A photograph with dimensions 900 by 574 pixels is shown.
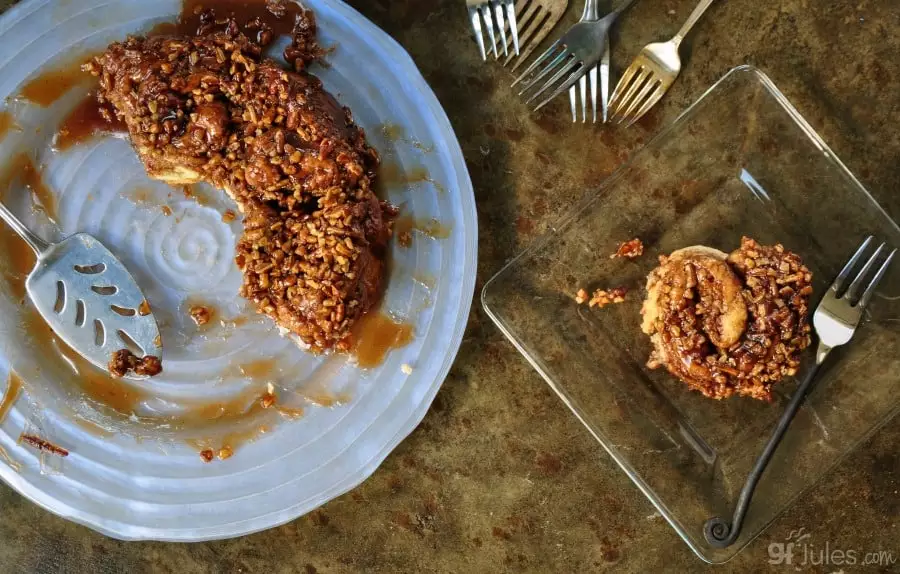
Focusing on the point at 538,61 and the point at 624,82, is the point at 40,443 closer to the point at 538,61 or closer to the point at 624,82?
the point at 538,61

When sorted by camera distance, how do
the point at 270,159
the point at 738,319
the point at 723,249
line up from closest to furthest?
1. the point at 270,159
2. the point at 738,319
3. the point at 723,249

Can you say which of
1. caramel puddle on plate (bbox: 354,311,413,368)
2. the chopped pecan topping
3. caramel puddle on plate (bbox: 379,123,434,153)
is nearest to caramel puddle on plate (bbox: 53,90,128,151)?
the chopped pecan topping

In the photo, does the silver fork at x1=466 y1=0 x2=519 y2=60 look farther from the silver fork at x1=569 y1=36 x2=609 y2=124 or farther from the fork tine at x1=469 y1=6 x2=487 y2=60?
the silver fork at x1=569 y1=36 x2=609 y2=124

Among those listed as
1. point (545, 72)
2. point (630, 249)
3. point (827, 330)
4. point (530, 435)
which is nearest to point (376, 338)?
point (530, 435)

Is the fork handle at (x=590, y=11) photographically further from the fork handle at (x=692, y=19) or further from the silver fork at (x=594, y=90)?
the fork handle at (x=692, y=19)

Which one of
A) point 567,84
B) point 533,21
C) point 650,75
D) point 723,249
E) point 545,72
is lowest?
point 723,249

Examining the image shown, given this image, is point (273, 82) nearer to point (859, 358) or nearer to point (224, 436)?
point (224, 436)

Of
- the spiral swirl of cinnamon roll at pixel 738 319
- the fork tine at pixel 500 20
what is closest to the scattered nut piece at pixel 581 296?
the spiral swirl of cinnamon roll at pixel 738 319
